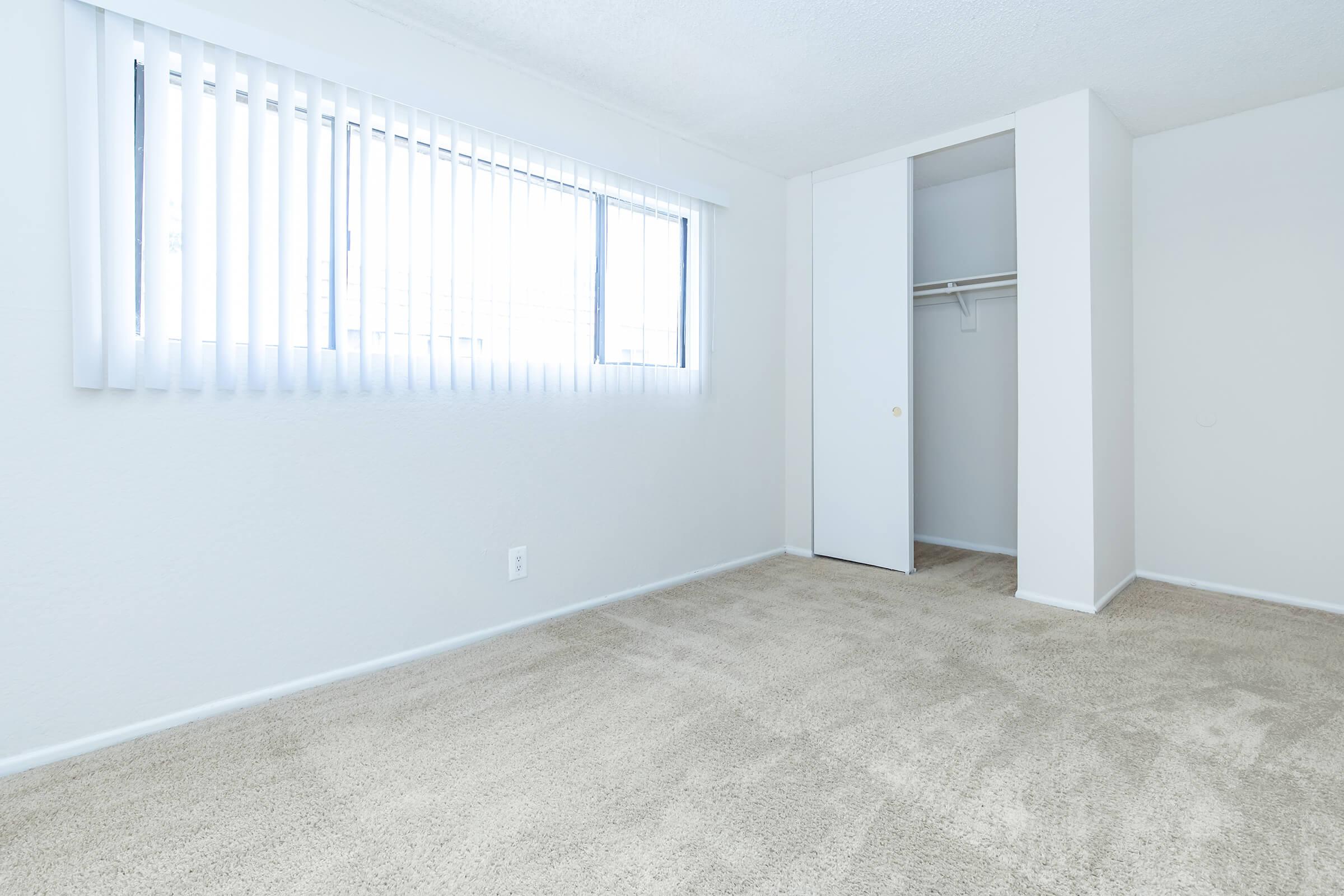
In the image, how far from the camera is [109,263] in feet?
6.12

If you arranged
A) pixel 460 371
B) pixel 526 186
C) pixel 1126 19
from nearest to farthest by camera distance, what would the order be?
pixel 1126 19, pixel 460 371, pixel 526 186

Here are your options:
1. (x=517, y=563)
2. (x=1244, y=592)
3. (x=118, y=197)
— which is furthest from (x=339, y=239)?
(x=1244, y=592)

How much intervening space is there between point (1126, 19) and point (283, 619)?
3669mm

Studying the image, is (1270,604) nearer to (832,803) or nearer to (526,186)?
(832,803)

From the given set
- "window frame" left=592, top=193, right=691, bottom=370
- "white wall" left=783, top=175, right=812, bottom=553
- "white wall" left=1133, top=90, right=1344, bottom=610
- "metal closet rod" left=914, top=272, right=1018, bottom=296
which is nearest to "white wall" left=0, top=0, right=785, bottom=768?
"window frame" left=592, top=193, right=691, bottom=370

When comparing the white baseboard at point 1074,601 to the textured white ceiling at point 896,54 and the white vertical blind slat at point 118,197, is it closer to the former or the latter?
the textured white ceiling at point 896,54

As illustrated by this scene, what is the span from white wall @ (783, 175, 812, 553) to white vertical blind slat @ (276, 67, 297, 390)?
2.85m

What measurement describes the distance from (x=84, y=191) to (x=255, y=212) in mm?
411

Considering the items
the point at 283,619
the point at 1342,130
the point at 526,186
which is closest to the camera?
the point at 283,619

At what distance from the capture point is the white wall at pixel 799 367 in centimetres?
416

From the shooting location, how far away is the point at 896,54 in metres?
2.71

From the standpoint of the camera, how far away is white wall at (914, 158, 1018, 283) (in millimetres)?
4195

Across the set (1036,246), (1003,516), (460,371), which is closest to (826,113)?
(1036,246)

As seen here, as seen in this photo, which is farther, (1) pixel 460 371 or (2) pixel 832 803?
(1) pixel 460 371
